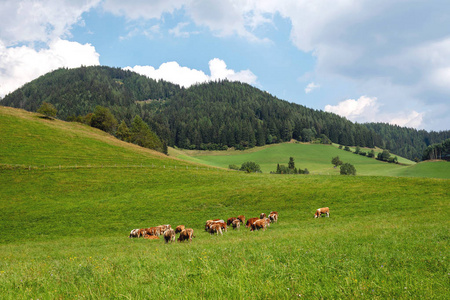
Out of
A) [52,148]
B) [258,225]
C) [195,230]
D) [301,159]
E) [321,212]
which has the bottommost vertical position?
[195,230]

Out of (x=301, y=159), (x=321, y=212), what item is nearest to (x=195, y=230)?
(x=321, y=212)

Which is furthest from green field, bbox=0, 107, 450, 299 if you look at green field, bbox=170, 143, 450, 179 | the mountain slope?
green field, bbox=170, 143, 450, 179

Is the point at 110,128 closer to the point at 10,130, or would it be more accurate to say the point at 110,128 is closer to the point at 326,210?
the point at 10,130

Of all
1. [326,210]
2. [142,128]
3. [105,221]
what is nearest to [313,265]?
[326,210]

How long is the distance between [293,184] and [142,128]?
3931 inches

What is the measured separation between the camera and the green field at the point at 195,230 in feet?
19.5

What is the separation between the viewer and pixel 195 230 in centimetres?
2662

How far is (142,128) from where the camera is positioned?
416 feet

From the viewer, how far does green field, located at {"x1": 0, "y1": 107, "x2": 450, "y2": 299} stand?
234 inches

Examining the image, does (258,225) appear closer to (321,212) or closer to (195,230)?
(195,230)

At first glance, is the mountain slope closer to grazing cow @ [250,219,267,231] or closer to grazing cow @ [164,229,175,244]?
grazing cow @ [164,229,175,244]

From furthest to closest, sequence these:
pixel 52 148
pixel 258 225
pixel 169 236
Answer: pixel 52 148
pixel 258 225
pixel 169 236

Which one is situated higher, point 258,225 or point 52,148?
point 52,148

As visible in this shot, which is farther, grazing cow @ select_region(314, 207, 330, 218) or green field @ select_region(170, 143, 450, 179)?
green field @ select_region(170, 143, 450, 179)
